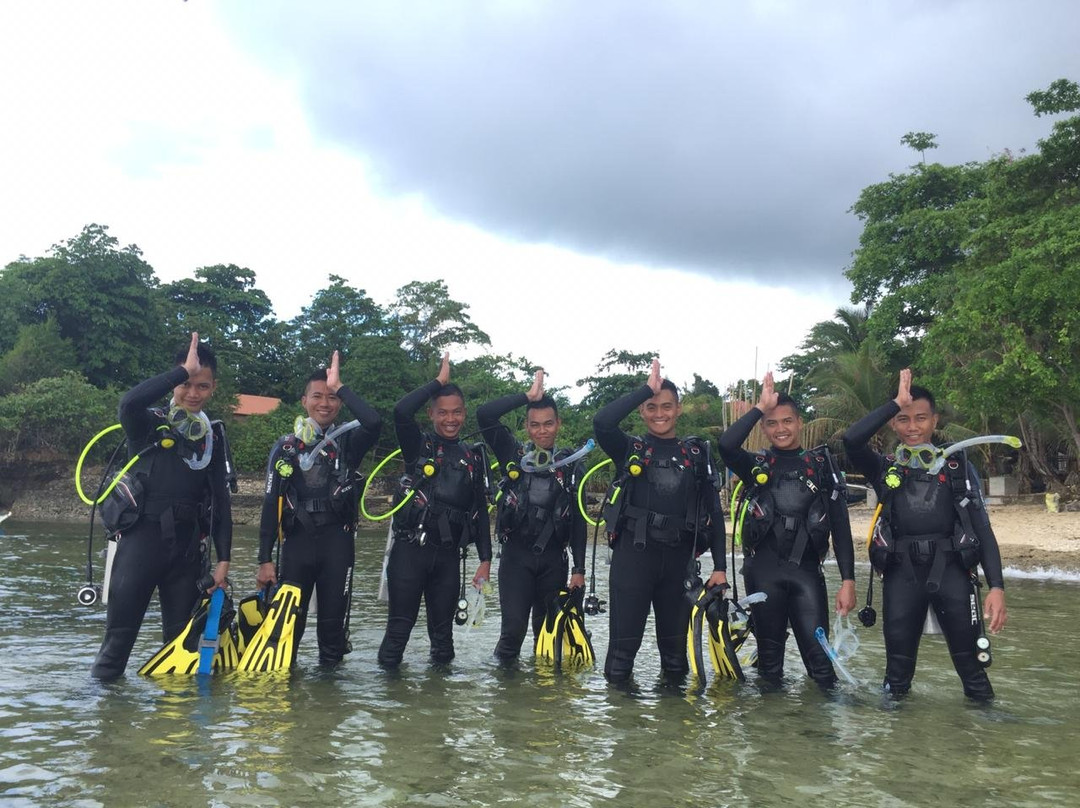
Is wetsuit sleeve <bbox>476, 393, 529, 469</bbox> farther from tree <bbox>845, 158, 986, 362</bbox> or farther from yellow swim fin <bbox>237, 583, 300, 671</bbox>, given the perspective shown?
tree <bbox>845, 158, 986, 362</bbox>

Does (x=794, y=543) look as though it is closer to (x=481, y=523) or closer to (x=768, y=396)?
(x=768, y=396)

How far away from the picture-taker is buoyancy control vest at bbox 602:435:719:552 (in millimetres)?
6305

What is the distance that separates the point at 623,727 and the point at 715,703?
0.95 metres

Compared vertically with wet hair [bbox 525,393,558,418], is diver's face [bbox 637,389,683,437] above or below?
below

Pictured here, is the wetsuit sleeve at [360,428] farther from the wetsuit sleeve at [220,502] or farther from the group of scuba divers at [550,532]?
the wetsuit sleeve at [220,502]

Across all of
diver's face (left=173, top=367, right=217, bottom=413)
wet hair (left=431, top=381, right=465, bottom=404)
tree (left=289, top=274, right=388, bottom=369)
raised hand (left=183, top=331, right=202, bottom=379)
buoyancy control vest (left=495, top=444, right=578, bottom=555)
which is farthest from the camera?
tree (left=289, top=274, right=388, bottom=369)

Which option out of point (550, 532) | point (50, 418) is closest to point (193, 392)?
point (550, 532)

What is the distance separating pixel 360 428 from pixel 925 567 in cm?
399

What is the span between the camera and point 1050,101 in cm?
2531

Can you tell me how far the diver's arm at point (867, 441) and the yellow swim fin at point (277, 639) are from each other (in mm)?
3994

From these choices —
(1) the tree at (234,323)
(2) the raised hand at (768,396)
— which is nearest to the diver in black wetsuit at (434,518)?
(2) the raised hand at (768,396)

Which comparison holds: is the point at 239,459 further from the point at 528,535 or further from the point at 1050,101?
the point at 528,535

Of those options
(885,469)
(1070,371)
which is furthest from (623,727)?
(1070,371)

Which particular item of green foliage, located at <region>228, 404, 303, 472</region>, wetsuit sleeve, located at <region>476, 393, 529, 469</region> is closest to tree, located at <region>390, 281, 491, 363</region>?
green foliage, located at <region>228, 404, 303, 472</region>
